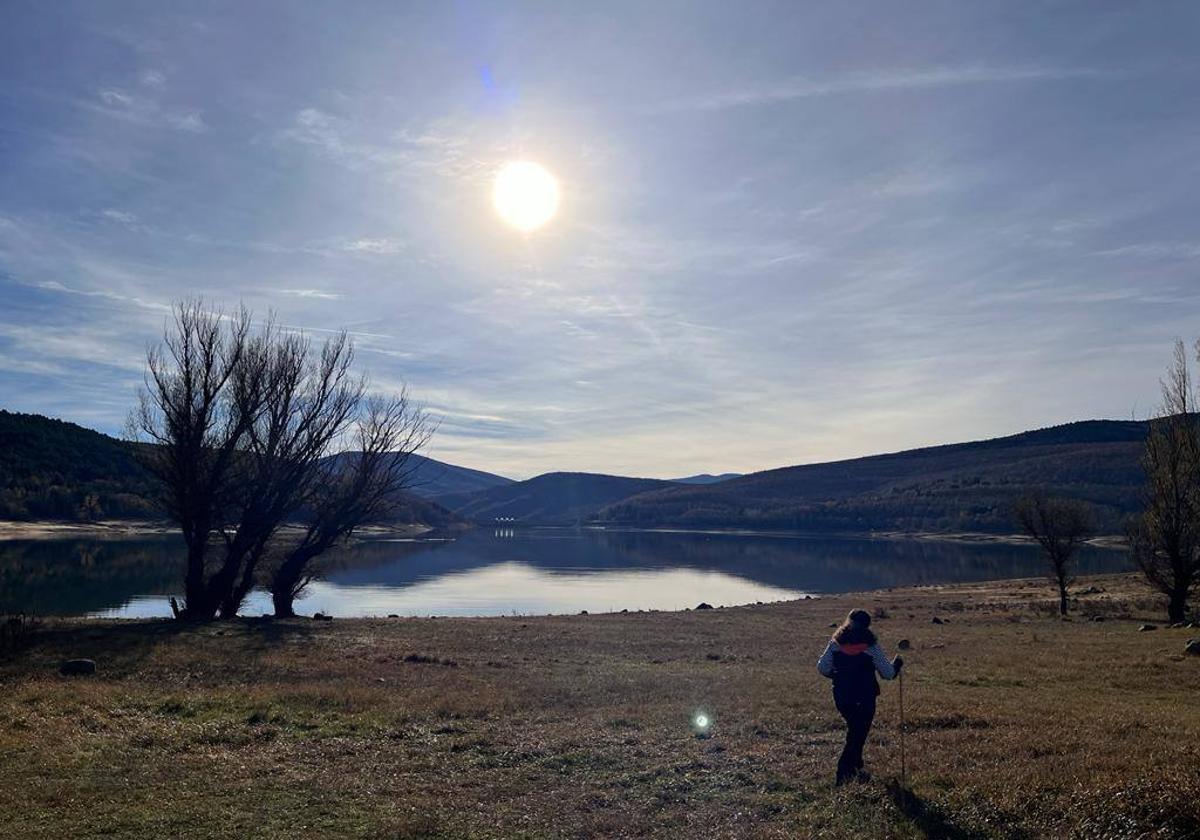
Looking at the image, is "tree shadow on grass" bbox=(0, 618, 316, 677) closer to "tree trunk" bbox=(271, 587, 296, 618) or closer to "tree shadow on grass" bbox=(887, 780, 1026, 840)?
"tree trunk" bbox=(271, 587, 296, 618)

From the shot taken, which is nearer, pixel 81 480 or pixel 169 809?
pixel 169 809

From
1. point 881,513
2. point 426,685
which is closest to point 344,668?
point 426,685

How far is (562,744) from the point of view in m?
12.5

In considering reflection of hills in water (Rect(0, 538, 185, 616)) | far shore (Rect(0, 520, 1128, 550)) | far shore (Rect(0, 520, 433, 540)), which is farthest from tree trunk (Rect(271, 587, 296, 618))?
far shore (Rect(0, 520, 433, 540))

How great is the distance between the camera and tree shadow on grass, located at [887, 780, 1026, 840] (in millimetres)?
8047

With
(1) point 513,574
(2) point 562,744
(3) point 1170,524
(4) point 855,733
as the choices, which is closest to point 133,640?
(2) point 562,744

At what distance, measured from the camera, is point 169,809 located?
360 inches

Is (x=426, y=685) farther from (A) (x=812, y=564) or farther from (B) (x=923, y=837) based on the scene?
(A) (x=812, y=564)

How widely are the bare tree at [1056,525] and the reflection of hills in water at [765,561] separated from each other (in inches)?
975

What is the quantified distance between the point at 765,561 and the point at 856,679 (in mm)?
97923

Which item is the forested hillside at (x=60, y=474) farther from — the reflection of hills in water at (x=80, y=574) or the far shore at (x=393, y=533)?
the reflection of hills in water at (x=80, y=574)

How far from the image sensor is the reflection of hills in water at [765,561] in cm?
7881

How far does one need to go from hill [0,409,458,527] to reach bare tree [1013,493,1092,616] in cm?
7182

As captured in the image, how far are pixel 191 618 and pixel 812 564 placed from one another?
8003 centimetres
